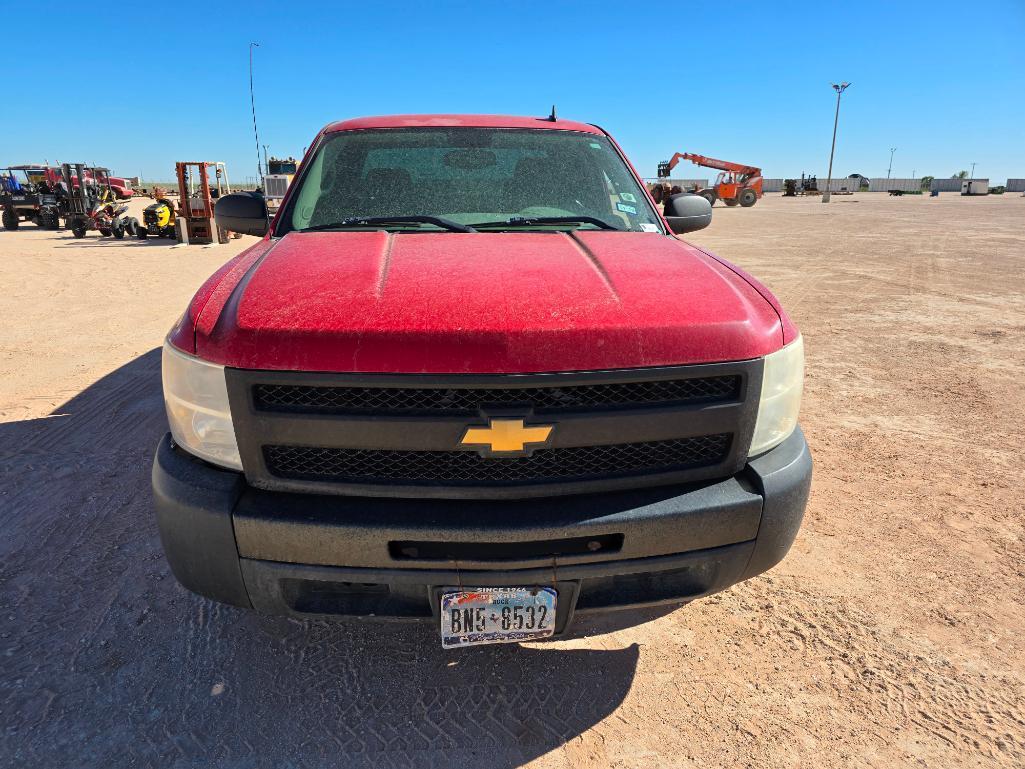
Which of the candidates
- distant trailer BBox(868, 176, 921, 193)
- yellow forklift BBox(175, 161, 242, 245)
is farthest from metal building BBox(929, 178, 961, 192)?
yellow forklift BBox(175, 161, 242, 245)

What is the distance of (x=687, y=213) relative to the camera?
3.49 m

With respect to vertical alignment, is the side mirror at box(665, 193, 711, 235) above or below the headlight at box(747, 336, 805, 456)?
above

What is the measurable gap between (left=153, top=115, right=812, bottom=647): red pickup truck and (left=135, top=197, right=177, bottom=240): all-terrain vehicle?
20.4 m

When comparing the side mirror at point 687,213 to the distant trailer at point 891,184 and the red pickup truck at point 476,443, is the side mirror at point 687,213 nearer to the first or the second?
the red pickup truck at point 476,443

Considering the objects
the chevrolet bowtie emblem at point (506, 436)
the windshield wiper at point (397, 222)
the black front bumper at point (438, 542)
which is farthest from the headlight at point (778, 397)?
the windshield wiper at point (397, 222)

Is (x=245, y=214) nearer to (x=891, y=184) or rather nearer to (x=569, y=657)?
(x=569, y=657)

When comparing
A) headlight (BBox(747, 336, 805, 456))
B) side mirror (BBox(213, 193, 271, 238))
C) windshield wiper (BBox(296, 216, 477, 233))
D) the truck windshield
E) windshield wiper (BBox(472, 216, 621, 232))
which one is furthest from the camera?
side mirror (BBox(213, 193, 271, 238))

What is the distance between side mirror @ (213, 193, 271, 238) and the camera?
3.20 m

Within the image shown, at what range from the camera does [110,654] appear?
236 centimetres

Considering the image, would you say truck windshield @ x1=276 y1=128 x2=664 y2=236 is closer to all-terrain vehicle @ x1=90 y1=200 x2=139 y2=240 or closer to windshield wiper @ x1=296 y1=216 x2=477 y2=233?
windshield wiper @ x1=296 y1=216 x2=477 y2=233

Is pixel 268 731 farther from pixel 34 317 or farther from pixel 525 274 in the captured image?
pixel 34 317

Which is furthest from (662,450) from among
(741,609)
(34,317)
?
(34,317)

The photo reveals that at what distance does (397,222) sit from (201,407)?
1.23 m

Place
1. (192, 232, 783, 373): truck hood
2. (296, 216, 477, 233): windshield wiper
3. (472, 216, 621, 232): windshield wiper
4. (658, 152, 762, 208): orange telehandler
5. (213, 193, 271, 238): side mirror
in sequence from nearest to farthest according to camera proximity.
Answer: (192, 232, 783, 373): truck hood < (296, 216, 477, 233): windshield wiper < (472, 216, 621, 232): windshield wiper < (213, 193, 271, 238): side mirror < (658, 152, 762, 208): orange telehandler
